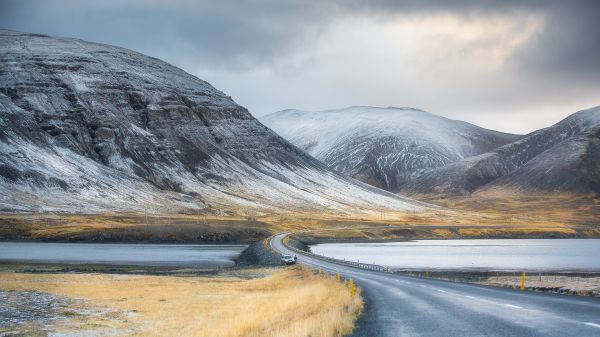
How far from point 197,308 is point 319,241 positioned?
121 m

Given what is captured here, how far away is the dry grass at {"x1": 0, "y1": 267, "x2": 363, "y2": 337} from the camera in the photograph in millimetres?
27312

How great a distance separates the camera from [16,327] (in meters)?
32.3

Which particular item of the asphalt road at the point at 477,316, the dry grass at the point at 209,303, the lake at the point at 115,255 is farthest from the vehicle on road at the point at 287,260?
the asphalt road at the point at 477,316

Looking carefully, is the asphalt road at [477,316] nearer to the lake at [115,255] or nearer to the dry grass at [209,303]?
the dry grass at [209,303]

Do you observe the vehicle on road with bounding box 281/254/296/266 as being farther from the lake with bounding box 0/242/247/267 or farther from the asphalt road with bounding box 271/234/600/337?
the asphalt road with bounding box 271/234/600/337

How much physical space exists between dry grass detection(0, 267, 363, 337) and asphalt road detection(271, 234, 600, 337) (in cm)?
138

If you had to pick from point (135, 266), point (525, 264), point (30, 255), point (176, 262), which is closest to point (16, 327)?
point (135, 266)

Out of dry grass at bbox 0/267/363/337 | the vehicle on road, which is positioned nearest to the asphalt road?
dry grass at bbox 0/267/363/337

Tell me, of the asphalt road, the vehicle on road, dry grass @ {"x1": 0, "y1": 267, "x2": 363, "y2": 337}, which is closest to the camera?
the asphalt road

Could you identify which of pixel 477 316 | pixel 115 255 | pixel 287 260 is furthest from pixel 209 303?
pixel 115 255

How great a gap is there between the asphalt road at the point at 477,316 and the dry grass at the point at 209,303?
4.53ft

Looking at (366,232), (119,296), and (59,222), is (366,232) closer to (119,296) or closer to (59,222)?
(59,222)

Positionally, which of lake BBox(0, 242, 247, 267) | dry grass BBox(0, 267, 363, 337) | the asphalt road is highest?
lake BBox(0, 242, 247, 267)

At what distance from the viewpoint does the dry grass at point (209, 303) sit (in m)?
27.3
